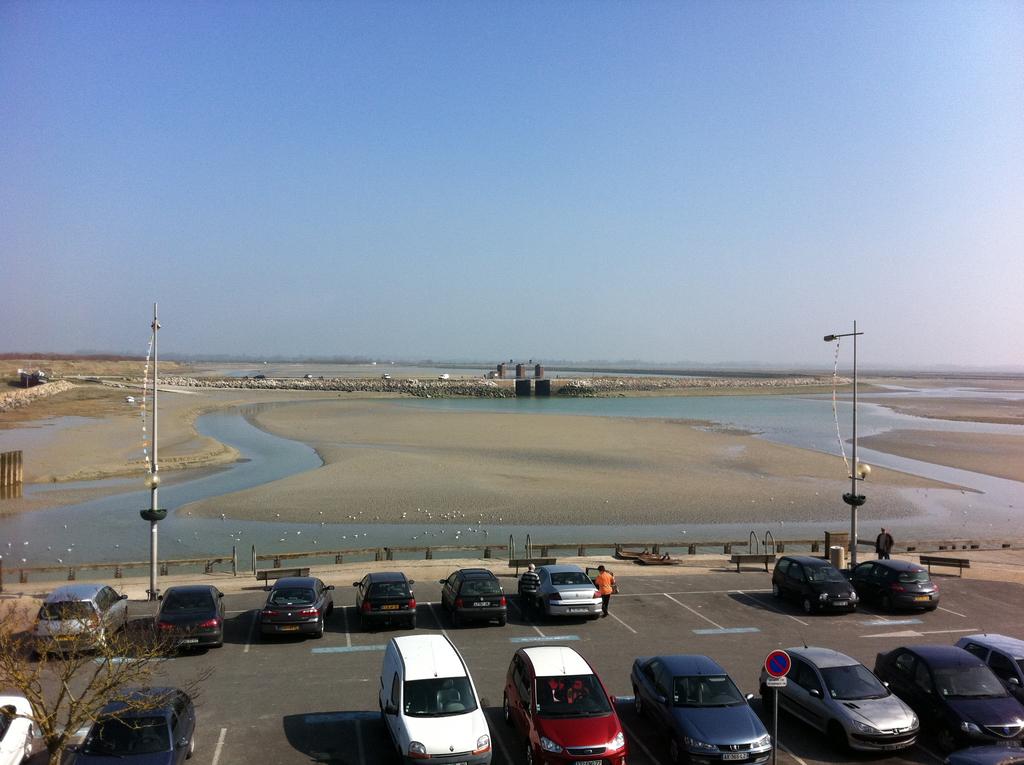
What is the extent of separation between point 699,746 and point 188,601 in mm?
11295

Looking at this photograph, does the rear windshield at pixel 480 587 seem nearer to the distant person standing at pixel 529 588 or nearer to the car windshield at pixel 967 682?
the distant person standing at pixel 529 588

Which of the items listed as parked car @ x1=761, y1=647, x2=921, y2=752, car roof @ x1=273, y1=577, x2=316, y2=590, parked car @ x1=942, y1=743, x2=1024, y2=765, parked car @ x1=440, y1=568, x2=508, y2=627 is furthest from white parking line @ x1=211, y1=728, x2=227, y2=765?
parked car @ x1=942, y1=743, x2=1024, y2=765

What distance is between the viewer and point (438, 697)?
458 inches

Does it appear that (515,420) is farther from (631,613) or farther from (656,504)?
(631,613)

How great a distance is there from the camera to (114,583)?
24.8 metres

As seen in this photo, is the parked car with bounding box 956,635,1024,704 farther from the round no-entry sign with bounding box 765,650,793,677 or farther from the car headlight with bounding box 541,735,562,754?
Answer: the car headlight with bounding box 541,735,562,754

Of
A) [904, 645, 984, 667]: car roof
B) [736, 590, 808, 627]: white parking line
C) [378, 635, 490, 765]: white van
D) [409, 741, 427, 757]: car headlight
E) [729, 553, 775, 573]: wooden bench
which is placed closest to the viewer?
[409, 741, 427, 757]: car headlight

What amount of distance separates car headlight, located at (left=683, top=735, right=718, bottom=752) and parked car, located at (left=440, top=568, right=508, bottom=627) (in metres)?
8.03

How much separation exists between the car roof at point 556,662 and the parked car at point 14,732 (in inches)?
276

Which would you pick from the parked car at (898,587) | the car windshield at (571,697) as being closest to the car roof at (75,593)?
the car windshield at (571,697)

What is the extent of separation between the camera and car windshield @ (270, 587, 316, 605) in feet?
58.9

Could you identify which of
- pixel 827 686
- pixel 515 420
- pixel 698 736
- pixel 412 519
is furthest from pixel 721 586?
pixel 515 420

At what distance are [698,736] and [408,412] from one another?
89.1 metres

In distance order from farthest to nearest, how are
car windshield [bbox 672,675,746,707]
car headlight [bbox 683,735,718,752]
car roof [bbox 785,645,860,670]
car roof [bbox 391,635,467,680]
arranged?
car roof [bbox 785,645,860,670] < car windshield [bbox 672,675,746,707] < car roof [bbox 391,635,467,680] < car headlight [bbox 683,735,718,752]
